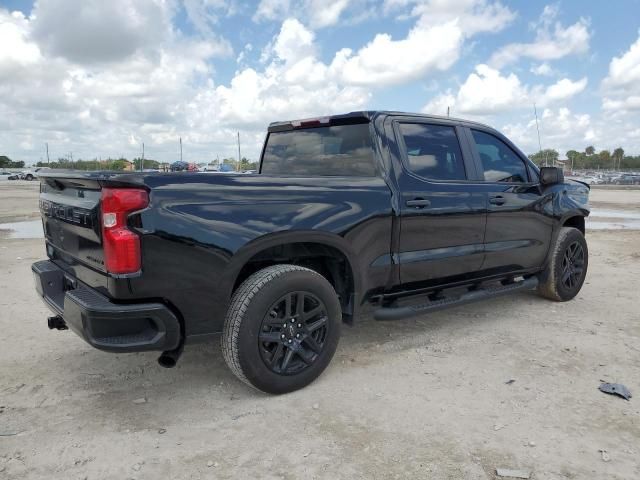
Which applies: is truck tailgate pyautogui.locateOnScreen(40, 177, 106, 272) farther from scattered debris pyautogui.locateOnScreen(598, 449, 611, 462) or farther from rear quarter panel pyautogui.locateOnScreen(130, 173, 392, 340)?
scattered debris pyautogui.locateOnScreen(598, 449, 611, 462)

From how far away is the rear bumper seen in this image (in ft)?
8.67

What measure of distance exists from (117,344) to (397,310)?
6.30 feet

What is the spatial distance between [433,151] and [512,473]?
7.96ft

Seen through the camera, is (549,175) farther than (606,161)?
No

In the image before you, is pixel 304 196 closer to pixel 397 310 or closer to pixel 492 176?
pixel 397 310

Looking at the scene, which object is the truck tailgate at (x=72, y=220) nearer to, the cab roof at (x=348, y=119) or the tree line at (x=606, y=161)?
the cab roof at (x=348, y=119)

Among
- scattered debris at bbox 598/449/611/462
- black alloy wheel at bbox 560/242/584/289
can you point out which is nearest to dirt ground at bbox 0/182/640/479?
scattered debris at bbox 598/449/611/462

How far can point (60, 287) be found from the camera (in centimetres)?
335

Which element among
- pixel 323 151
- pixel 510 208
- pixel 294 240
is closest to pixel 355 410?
pixel 294 240

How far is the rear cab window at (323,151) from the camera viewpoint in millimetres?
3758

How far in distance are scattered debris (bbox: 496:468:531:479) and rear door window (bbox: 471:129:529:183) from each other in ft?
8.47

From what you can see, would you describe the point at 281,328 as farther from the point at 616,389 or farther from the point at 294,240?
the point at 616,389

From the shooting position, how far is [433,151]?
4039 mm

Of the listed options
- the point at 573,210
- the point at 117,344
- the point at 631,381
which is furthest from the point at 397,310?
the point at 573,210
